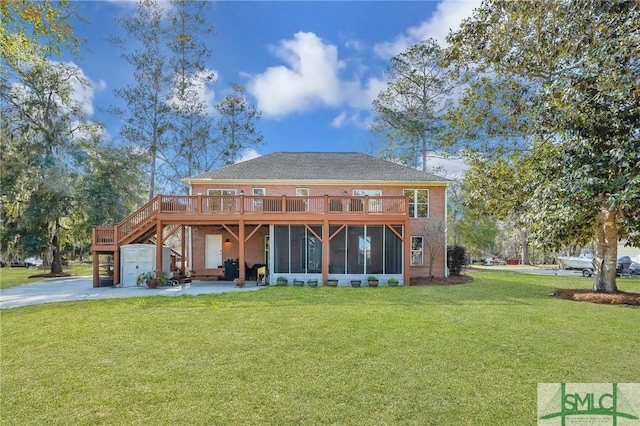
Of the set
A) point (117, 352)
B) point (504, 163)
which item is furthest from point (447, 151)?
point (117, 352)

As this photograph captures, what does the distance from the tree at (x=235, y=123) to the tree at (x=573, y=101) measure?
20.4 meters

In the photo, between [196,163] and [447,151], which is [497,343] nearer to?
[447,151]

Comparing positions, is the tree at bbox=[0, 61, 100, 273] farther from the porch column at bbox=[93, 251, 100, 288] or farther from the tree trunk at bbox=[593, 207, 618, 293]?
the tree trunk at bbox=[593, 207, 618, 293]

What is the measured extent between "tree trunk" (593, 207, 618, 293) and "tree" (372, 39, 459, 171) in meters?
13.3

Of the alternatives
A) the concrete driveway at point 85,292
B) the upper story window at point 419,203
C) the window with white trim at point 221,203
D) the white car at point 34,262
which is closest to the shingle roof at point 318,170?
the upper story window at point 419,203

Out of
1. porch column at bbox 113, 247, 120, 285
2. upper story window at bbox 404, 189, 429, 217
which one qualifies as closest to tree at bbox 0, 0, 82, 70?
porch column at bbox 113, 247, 120, 285

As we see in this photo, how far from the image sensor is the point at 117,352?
18.0 feet

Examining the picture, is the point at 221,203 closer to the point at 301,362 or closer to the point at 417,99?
the point at 301,362

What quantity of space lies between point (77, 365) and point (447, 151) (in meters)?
14.5

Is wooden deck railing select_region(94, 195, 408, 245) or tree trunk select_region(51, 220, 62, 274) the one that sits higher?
wooden deck railing select_region(94, 195, 408, 245)

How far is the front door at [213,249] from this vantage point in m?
17.1

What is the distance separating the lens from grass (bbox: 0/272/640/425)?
144 inches

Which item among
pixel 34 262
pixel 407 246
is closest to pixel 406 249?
pixel 407 246

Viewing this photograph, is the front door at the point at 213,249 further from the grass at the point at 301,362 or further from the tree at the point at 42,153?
the tree at the point at 42,153
